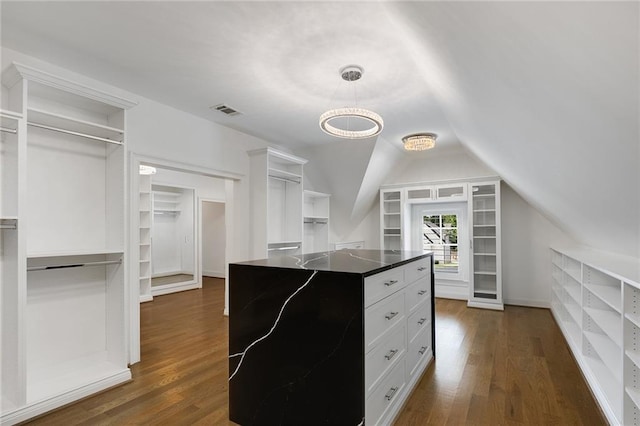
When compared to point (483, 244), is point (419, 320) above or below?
below

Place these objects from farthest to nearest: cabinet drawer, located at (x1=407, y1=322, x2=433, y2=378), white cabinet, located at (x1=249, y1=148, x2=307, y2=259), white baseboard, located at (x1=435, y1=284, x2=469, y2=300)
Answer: white baseboard, located at (x1=435, y1=284, x2=469, y2=300) → white cabinet, located at (x1=249, y1=148, x2=307, y2=259) → cabinet drawer, located at (x1=407, y1=322, x2=433, y2=378)

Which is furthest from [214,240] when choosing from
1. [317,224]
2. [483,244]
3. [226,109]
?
[483,244]

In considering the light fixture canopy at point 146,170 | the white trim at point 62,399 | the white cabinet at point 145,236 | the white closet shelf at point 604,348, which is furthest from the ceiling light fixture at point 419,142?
the white cabinet at point 145,236

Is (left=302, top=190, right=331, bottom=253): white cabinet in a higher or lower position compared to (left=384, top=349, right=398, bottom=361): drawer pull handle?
higher

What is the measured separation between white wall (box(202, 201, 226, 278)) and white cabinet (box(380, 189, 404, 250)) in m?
4.17

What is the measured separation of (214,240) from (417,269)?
654cm

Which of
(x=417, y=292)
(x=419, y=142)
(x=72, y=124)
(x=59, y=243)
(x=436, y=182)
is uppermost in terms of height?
(x=419, y=142)

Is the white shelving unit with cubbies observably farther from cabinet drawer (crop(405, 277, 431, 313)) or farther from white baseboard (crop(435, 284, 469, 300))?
white baseboard (crop(435, 284, 469, 300))

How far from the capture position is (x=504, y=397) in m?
2.43

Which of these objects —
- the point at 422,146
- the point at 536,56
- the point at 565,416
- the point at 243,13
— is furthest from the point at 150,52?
the point at 565,416

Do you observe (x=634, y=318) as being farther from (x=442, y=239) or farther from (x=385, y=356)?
(x=442, y=239)

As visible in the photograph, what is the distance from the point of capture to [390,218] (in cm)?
621

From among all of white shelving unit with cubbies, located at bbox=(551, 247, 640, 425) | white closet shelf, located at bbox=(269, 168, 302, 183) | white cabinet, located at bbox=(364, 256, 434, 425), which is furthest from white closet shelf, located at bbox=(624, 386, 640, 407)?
white closet shelf, located at bbox=(269, 168, 302, 183)

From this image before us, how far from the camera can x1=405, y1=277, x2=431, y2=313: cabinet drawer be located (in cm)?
255
